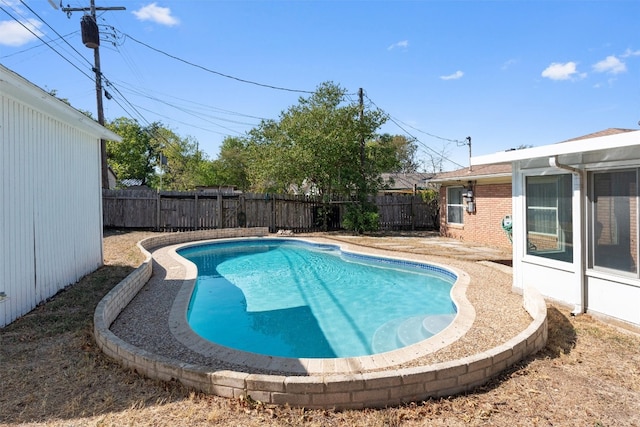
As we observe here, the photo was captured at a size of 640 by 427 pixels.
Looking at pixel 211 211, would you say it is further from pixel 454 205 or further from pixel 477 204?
pixel 477 204

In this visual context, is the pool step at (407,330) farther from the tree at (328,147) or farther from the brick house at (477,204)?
the tree at (328,147)

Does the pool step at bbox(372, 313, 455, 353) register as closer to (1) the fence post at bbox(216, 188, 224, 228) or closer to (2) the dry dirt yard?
(2) the dry dirt yard

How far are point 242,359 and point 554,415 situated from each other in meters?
2.64

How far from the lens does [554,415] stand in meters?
2.71

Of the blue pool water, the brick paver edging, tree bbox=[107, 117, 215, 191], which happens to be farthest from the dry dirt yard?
tree bbox=[107, 117, 215, 191]

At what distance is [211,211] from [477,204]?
423 inches

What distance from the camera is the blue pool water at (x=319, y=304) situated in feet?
16.8

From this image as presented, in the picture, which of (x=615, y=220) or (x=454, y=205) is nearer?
(x=615, y=220)

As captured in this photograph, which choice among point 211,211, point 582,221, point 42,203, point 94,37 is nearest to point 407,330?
point 582,221

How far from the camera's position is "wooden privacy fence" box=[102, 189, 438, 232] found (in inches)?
617

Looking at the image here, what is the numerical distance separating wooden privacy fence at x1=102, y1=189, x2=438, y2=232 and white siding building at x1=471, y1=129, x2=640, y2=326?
11.0 meters

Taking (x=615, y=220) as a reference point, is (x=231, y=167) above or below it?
above

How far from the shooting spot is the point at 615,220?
4422mm

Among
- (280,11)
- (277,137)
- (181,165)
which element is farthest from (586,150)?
(181,165)
